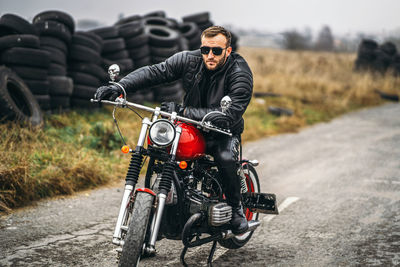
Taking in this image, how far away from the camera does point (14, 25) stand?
27.9ft

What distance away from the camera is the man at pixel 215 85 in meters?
4.04

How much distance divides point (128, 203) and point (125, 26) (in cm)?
914

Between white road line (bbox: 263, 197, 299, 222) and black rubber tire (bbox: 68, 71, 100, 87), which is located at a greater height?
black rubber tire (bbox: 68, 71, 100, 87)

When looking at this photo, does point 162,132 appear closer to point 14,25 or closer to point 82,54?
point 14,25

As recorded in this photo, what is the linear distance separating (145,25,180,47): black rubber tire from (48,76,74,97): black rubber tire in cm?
321

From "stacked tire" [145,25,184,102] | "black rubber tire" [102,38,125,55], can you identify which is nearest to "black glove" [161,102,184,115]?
"black rubber tire" [102,38,125,55]

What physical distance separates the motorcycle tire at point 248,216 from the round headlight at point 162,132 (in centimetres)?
141

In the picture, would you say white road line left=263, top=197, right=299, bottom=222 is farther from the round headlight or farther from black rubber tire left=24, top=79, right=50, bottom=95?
black rubber tire left=24, top=79, right=50, bottom=95

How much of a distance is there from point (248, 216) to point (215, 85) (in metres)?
1.53

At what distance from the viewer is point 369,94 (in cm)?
1950

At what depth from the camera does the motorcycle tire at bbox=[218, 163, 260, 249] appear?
4.59m

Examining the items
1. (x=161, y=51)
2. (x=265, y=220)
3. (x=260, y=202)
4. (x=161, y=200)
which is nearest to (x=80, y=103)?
(x=161, y=51)

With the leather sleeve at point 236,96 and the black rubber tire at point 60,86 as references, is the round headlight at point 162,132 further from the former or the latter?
the black rubber tire at point 60,86

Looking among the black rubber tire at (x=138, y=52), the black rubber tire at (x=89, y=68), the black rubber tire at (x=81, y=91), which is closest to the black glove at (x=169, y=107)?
the black rubber tire at (x=81, y=91)
